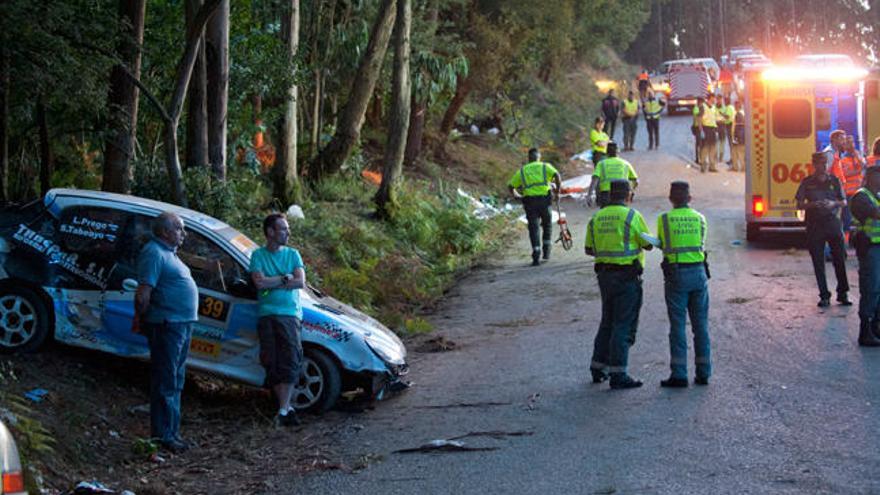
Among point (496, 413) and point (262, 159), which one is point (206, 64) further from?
point (262, 159)

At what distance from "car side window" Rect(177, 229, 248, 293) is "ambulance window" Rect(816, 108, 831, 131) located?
13100 mm

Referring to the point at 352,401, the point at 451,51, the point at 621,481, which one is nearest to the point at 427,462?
the point at 621,481

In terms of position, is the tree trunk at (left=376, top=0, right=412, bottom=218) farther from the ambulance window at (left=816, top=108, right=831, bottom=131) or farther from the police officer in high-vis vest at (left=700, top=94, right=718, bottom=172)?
the police officer in high-vis vest at (left=700, top=94, right=718, bottom=172)

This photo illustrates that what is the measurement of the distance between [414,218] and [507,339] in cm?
891

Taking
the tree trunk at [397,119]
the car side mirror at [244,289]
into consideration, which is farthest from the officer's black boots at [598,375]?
the tree trunk at [397,119]

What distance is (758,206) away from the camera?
21016mm

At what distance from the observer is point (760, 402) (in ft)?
32.7

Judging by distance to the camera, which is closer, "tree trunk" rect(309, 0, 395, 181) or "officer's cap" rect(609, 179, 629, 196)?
"officer's cap" rect(609, 179, 629, 196)

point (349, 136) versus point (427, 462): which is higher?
point (349, 136)

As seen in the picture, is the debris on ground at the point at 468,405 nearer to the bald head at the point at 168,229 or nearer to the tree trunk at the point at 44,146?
the bald head at the point at 168,229

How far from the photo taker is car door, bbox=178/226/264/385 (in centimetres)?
1045

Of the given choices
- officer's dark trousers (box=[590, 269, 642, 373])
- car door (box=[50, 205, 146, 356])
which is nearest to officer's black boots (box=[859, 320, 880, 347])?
officer's dark trousers (box=[590, 269, 642, 373])

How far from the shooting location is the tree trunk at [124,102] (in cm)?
1429

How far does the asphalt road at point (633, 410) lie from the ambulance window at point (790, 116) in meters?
4.51
